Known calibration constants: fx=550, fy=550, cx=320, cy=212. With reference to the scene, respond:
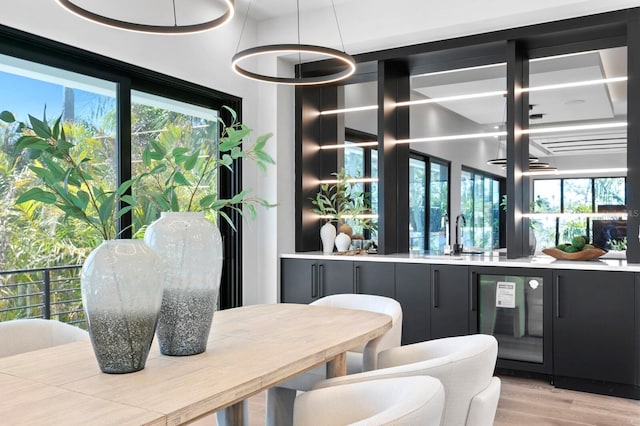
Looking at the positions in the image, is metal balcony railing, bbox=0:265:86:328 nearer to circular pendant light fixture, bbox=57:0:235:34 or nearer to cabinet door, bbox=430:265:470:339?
circular pendant light fixture, bbox=57:0:235:34

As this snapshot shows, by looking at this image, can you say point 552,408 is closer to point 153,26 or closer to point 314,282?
point 314,282

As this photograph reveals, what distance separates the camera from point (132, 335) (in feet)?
4.75

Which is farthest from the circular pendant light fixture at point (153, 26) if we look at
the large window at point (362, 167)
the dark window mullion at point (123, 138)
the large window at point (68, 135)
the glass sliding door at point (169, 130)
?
the large window at point (362, 167)

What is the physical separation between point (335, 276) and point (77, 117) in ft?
7.61

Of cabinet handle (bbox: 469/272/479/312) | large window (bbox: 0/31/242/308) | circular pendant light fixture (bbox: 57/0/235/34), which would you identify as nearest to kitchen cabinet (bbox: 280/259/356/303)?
cabinet handle (bbox: 469/272/479/312)

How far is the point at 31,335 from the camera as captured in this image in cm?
221

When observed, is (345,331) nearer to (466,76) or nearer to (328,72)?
(328,72)

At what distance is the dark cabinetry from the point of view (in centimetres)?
407

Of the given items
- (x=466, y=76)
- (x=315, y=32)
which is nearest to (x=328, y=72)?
(x=315, y=32)

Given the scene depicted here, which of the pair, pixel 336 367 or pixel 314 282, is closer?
pixel 336 367

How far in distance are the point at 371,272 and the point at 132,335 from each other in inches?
123

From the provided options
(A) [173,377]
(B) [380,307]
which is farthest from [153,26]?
(B) [380,307]

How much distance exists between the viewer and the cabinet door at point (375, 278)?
4348 millimetres

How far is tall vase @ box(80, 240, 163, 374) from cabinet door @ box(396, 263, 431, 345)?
300cm
